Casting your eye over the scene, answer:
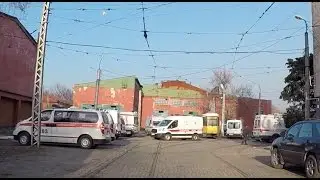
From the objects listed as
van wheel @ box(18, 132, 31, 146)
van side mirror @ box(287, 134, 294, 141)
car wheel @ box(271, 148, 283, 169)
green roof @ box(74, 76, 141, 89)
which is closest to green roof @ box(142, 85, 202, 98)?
green roof @ box(74, 76, 141, 89)

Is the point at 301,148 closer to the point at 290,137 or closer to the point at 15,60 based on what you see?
the point at 290,137

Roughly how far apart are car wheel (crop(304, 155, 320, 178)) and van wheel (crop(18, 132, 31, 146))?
52.5 feet

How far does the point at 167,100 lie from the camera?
9306cm

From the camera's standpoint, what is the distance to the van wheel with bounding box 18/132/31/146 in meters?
26.1

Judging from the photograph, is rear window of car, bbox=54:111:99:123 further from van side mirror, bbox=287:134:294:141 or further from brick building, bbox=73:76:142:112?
brick building, bbox=73:76:142:112

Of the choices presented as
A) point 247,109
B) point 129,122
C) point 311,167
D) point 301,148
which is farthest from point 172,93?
point 311,167

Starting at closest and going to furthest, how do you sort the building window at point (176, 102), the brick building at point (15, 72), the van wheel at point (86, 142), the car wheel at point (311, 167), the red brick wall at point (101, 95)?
the car wheel at point (311, 167) → the van wheel at point (86, 142) → the brick building at point (15, 72) → the red brick wall at point (101, 95) → the building window at point (176, 102)

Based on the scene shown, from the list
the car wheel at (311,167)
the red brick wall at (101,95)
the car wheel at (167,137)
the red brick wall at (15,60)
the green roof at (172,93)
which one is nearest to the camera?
the car wheel at (311,167)

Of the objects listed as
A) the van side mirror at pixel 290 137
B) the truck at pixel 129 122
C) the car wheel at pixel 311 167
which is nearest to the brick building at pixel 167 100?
the truck at pixel 129 122

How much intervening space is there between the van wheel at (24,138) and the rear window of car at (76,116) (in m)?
1.64

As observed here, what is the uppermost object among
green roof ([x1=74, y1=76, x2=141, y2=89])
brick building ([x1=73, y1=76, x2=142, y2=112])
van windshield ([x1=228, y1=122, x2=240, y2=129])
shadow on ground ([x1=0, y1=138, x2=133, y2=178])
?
green roof ([x1=74, y1=76, x2=141, y2=89])

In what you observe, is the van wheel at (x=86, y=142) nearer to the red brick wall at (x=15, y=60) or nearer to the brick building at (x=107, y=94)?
the red brick wall at (x=15, y=60)

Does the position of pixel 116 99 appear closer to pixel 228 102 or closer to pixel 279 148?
pixel 228 102

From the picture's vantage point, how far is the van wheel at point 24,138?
1027 inches
